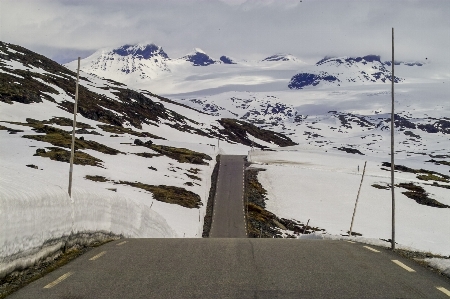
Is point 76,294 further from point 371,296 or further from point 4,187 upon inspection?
point 371,296

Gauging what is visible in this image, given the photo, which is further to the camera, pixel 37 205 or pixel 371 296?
pixel 37 205

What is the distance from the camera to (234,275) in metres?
9.63

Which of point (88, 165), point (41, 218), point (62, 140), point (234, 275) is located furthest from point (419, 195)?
point (41, 218)

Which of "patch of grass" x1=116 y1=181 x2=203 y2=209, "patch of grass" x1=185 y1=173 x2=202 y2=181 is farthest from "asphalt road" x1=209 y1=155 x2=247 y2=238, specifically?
"patch of grass" x1=185 y1=173 x2=202 y2=181

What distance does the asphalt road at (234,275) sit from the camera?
8.35 metres

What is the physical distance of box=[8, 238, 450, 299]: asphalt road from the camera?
27.4 feet

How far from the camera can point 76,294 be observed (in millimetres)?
8227

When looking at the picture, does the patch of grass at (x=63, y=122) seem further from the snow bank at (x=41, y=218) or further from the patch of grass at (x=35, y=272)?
the patch of grass at (x=35, y=272)

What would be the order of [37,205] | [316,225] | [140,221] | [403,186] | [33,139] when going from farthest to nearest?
1. [403,186]
2. [33,139]
3. [316,225]
4. [140,221]
5. [37,205]

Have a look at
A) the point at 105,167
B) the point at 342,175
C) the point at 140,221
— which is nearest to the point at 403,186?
the point at 342,175

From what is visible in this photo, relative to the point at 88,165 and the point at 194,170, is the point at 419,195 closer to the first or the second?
the point at 194,170

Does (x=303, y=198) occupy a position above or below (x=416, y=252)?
below

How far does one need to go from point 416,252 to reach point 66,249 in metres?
11.3

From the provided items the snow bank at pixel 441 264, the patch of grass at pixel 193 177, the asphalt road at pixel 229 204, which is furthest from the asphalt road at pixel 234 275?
the patch of grass at pixel 193 177
